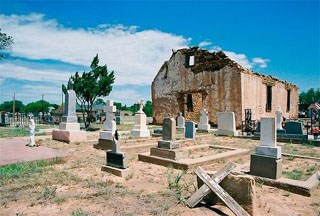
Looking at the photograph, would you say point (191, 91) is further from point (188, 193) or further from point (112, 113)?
point (188, 193)

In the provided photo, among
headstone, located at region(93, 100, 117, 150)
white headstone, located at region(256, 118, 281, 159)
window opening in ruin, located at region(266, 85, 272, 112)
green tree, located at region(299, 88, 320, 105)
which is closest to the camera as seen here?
white headstone, located at region(256, 118, 281, 159)

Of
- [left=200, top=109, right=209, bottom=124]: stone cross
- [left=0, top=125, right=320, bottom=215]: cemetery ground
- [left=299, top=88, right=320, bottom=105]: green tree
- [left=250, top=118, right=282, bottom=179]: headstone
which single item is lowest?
[left=0, top=125, right=320, bottom=215]: cemetery ground

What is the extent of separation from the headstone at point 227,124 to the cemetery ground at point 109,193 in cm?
A: 855

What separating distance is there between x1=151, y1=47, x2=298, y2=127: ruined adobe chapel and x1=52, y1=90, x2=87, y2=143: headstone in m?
12.2

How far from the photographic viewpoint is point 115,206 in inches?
158

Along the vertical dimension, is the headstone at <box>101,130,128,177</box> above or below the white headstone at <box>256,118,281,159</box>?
below

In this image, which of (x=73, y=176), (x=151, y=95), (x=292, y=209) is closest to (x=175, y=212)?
(x=292, y=209)

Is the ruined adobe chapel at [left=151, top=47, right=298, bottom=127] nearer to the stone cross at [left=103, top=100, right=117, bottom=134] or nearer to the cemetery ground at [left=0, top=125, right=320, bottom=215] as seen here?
the stone cross at [left=103, top=100, right=117, bottom=134]

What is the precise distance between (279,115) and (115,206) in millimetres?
13403

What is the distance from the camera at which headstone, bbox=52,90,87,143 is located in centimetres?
1155

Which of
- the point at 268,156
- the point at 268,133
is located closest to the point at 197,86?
the point at 268,133

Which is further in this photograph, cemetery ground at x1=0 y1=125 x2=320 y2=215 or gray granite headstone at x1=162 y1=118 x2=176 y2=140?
gray granite headstone at x1=162 y1=118 x2=176 y2=140

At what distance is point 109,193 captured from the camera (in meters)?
4.64

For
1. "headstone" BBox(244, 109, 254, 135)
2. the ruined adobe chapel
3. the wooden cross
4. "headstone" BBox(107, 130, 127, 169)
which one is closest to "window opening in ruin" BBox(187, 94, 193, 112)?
the ruined adobe chapel
